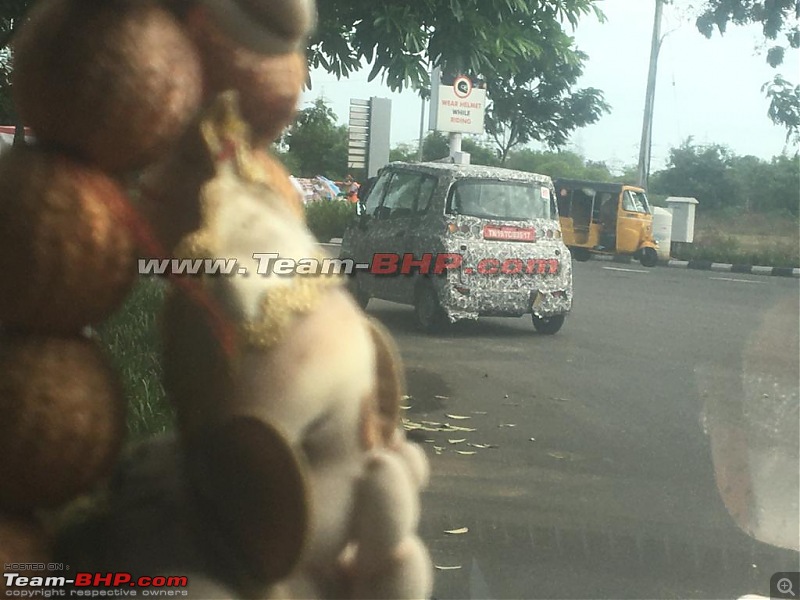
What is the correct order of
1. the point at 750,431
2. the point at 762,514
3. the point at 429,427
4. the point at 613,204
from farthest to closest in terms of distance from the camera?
the point at 750,431
the point at 762,514
the point at 613,204
the point at 429,427

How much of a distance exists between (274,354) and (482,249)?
0.84 m

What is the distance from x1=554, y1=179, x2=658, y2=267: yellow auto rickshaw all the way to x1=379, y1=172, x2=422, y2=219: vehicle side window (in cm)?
45

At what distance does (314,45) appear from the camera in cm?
179

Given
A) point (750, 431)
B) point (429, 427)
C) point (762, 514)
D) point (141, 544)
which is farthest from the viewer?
point (750, 431)

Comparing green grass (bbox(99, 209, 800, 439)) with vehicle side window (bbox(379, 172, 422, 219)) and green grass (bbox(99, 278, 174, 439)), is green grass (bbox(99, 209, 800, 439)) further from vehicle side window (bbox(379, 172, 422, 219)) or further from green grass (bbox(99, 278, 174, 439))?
vehicle side window (bbox(379, 172, 422, 219))

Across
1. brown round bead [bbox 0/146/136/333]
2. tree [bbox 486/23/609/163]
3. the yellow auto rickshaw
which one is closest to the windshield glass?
the yellow auto rickshaw

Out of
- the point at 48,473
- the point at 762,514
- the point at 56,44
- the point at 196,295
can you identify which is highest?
the point at 56,44

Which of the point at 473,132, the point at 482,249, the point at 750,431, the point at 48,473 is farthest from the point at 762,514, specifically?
the point at 48,473

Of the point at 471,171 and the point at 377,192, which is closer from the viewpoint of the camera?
the point at 377,192

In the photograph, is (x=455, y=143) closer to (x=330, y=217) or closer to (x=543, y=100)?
(x=543, y=100)

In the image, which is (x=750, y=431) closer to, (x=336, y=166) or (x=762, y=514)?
(x=762, y=514)

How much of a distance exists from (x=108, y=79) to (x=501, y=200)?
118 centimetres

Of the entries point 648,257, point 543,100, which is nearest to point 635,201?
point 543,100

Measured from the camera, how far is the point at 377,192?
2.02 m
